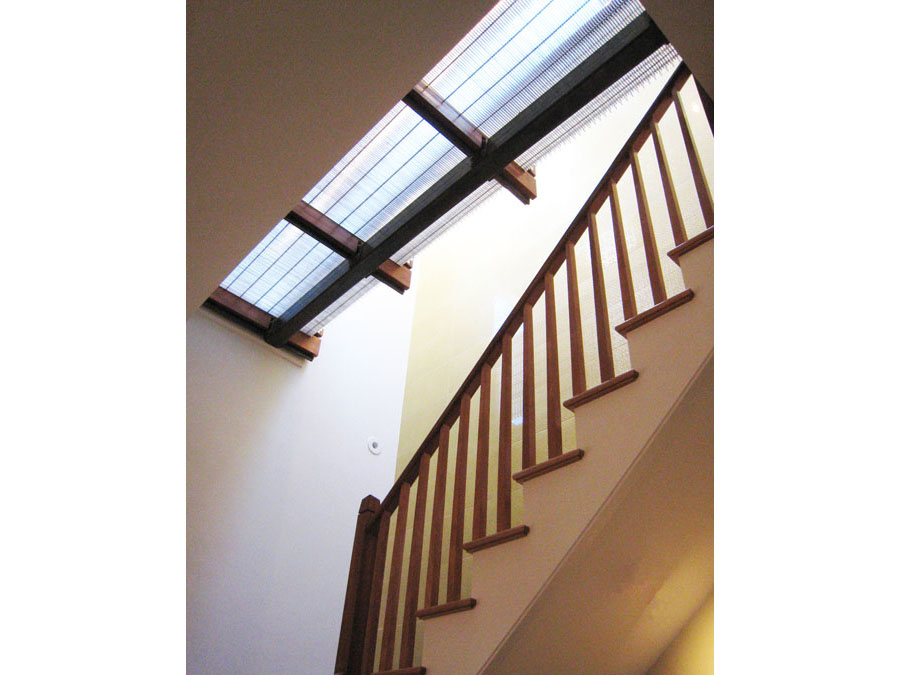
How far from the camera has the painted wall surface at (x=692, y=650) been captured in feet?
9.50

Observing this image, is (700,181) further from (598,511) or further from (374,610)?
(374,610)

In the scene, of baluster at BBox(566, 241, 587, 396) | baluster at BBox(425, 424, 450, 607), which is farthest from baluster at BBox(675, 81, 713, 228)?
baluster at BBox(425, 424, 450, 607)

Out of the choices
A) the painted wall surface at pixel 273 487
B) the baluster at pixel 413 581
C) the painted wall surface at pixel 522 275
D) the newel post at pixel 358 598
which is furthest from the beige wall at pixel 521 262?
the newel post at pixel 358 598

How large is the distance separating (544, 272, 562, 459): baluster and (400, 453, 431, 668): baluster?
2.03 ft

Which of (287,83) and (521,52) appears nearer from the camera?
(287,83)

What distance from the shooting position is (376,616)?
2.86 meters

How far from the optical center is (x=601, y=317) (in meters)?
2.55

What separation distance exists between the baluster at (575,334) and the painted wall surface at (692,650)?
1.30 meters

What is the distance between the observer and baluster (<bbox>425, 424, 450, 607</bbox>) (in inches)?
103

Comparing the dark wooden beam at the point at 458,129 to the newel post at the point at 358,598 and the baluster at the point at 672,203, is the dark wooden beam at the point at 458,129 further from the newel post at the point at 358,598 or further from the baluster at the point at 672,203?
the newel post at the point at 358,598

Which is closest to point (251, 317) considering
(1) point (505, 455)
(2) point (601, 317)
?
(1) point (505, 455)

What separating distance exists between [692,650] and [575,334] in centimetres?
154
